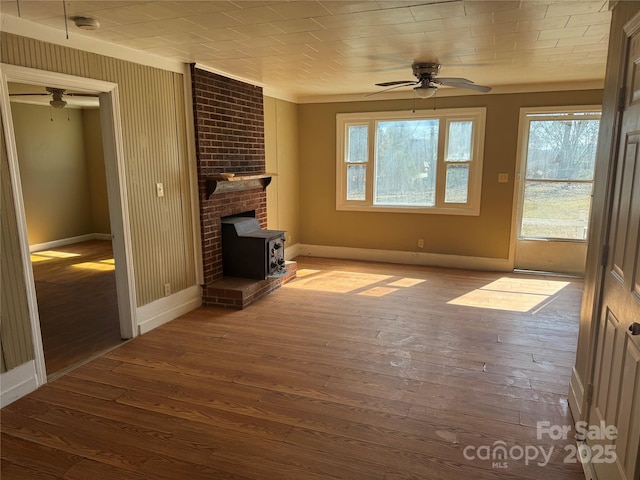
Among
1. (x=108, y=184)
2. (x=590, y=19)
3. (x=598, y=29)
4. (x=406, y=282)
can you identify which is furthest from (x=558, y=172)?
(x=108, y=184)

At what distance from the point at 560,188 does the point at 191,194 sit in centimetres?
465

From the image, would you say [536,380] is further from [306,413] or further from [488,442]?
[306,413]

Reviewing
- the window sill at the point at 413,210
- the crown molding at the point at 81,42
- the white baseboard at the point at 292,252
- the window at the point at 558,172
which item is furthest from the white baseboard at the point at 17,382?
the window at the point at 558,172

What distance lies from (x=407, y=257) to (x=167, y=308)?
3.64 meters

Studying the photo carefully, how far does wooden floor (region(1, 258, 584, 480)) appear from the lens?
83.8 inches

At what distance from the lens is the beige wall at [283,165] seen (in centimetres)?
575

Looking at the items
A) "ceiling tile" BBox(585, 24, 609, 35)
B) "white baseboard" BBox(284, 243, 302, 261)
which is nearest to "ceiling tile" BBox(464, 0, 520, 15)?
"ceiling tile" BBox(585, 24, 609, 35)

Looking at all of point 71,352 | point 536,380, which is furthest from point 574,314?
point 71,352

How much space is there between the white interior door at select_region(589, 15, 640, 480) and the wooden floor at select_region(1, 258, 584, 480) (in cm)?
42

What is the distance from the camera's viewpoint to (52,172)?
7.20m

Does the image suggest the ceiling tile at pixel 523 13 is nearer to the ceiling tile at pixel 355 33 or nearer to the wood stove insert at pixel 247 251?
the ceiling tile at pixel 355 33

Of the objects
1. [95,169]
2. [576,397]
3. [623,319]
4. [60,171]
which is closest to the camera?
[623,319]

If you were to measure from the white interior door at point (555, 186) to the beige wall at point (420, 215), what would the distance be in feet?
0.52

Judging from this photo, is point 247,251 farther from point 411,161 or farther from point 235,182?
point 411,161
